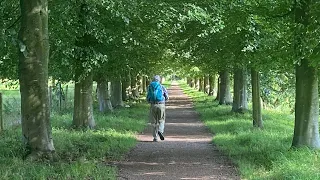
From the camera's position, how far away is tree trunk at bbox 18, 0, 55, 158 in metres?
9.67

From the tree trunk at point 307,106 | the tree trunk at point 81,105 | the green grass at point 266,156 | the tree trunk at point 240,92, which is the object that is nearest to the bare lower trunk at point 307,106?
the tree trunk at point 307,106

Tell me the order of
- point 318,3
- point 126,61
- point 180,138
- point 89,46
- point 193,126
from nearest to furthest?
point 318,3
point 89,46
point 180,138
point 126,61
point 193,126

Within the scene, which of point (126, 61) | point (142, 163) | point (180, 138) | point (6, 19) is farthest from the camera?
point (126, 61)

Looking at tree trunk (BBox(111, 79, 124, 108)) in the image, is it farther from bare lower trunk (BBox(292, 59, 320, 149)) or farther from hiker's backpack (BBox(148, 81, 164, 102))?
bare lower trunk (BBox(292, 59, 320, 149))

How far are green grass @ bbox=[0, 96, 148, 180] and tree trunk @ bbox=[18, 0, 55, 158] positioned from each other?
44 cm

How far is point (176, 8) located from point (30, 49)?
4857 millimetres

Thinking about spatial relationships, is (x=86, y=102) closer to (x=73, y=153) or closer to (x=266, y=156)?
(x=73, y=153)

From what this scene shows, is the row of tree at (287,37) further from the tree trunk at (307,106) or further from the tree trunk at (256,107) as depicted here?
the tree trunk at (256,107)

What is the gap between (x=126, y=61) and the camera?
18.3 m

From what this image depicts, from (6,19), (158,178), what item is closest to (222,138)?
(158,178)

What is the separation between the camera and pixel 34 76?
31.9 ft

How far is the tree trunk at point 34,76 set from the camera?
381 inches

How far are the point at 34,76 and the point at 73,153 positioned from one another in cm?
257

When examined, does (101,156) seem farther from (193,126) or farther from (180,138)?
(193,126)
